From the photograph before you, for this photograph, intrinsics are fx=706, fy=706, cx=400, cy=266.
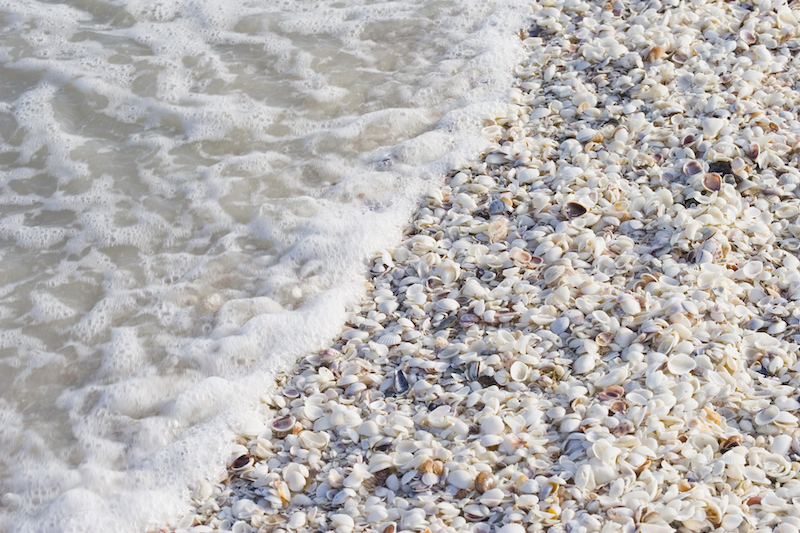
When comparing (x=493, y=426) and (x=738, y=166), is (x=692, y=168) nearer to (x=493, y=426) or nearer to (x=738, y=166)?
(x=738, y=166)

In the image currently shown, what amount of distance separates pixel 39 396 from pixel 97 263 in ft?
2.30

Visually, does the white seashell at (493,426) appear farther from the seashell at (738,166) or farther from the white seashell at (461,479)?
the seashell at (738,166)

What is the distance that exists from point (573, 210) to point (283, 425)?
1404 mm

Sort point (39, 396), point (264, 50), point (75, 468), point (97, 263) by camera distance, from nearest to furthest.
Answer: point (75, 468) < point (39, 396) < point (97, 263) < point (264, 50)

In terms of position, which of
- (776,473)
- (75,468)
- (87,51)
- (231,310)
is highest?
(87,51)

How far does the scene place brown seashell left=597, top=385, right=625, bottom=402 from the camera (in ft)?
7.11

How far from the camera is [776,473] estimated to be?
6.26ft

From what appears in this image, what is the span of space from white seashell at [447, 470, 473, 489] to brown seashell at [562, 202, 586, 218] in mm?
1224

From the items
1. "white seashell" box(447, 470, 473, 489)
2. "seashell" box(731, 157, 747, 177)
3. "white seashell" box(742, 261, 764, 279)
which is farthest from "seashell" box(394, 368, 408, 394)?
"seashell" box(731, 157, 747, 177)

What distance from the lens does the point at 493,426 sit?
6.97 ft

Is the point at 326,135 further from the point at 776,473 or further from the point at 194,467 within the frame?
the point at 776,473

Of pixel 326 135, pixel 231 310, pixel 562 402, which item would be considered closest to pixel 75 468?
pixel 231 310

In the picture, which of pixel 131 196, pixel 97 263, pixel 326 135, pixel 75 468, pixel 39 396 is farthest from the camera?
pixel 326 135

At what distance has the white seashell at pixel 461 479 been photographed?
2006 mm
